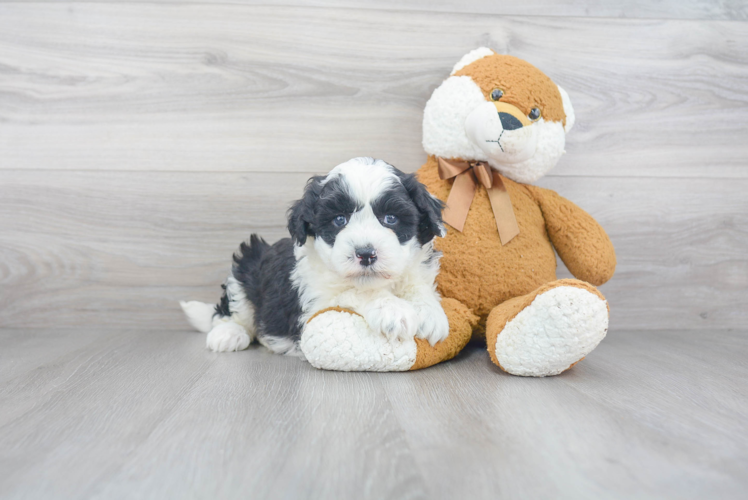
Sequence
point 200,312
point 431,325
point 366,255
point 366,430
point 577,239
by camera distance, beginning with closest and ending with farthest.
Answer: point 366,430
point 366,255
point 431,325
point 577,239
point 200,312

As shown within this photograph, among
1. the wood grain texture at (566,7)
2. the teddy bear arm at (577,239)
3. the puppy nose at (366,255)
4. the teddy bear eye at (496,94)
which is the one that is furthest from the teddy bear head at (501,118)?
the puppy nose at (366,255)

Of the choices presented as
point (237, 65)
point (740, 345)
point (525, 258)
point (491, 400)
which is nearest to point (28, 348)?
point (237, 65)

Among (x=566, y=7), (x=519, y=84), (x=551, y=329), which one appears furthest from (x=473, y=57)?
(x=551, y=329)

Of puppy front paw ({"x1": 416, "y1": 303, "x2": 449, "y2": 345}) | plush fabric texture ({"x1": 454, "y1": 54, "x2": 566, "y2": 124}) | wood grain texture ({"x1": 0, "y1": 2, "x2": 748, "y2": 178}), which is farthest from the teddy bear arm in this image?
puppy front paw ({"x1": 416, "y1": 303, "x2": 449, "y2": 345})

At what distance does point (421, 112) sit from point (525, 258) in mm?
645

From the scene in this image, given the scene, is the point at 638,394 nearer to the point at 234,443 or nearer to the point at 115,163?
the point at 234,443

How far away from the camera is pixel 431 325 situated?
1265 millimetres

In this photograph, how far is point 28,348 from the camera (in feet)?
5.06

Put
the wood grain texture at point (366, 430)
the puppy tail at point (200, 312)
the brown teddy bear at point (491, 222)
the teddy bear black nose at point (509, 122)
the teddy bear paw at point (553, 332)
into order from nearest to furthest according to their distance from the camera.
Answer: the wood grain texture at point (366, 430)
the teddy bear paw at point (553, 332)
the brown teddy bear at point (491, 222)
the teddy bear black nose at point (509, 122)
the puppy tail at point (200, 312)

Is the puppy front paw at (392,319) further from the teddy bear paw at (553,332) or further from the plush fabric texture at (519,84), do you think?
the plush fabric texture at (519,84)

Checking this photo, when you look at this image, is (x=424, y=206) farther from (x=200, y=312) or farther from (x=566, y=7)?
(x=566, y=7)

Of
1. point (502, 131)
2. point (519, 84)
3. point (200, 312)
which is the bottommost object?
point (200, 312)

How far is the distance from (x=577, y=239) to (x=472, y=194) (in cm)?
32

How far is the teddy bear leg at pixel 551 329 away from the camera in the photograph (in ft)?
3.75
